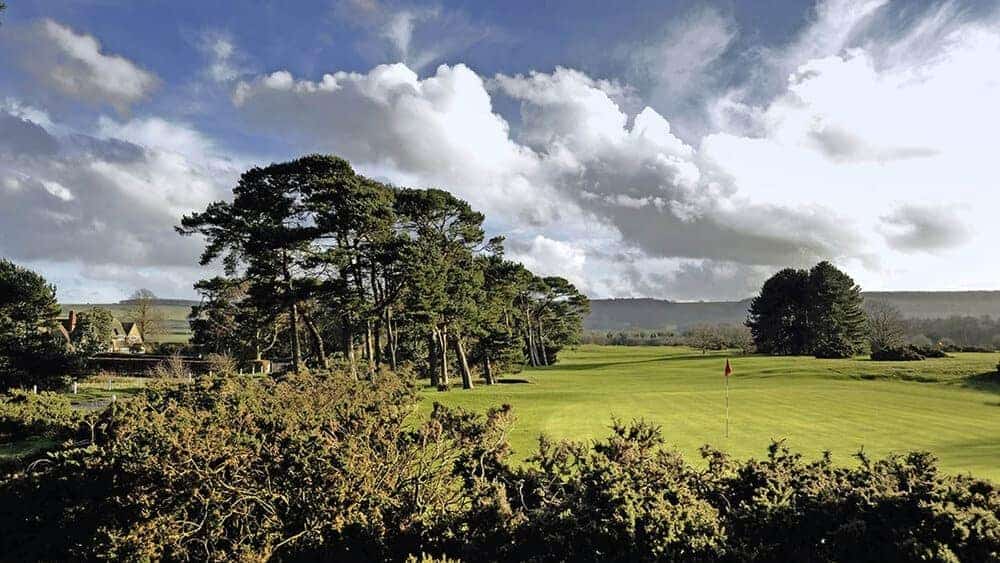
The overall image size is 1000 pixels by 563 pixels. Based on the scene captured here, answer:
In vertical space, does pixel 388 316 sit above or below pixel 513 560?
above

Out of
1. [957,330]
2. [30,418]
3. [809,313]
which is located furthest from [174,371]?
[957,330]

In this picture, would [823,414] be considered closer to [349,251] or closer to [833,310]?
[349,251]

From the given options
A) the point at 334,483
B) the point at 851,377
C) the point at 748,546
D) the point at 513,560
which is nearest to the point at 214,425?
the point at 334,483

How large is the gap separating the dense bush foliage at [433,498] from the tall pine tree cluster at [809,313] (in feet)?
221

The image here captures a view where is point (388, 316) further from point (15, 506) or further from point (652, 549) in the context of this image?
point (652, 549)

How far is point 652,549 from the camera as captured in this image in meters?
5.07

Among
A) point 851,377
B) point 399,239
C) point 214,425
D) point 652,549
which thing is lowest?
point 851,377

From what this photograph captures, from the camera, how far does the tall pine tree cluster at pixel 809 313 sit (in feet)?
226

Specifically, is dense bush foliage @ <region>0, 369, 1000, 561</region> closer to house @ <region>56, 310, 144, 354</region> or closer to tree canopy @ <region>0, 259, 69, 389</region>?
tree canopy @ <region>0, 259, 69, 389</region>

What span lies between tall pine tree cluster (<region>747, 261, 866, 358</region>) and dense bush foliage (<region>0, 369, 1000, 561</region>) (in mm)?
67303

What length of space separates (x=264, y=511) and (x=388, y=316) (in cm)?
2392

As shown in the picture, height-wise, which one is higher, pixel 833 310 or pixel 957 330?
pixel 833 310

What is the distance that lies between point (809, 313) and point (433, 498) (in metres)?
76.5

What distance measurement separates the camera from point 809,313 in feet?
234
